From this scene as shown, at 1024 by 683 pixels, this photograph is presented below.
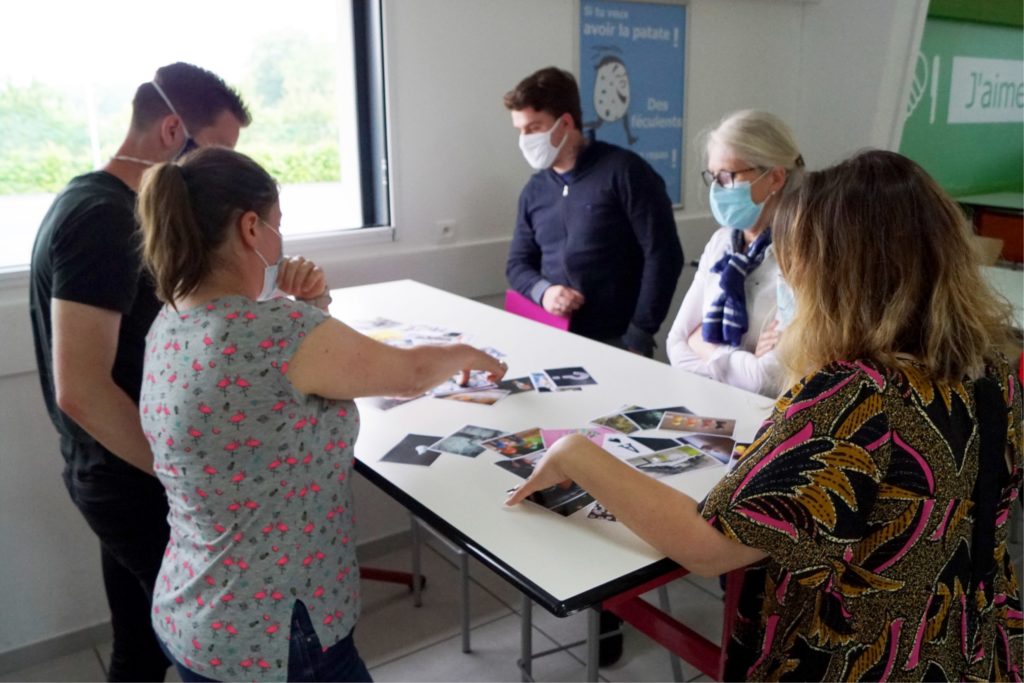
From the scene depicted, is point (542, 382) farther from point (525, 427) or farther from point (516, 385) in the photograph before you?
point (525, 427)

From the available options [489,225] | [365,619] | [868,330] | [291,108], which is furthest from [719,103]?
[868,330]

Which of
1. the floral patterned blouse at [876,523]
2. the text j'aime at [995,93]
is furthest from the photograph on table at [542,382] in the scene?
the text j'aime at [995,93]

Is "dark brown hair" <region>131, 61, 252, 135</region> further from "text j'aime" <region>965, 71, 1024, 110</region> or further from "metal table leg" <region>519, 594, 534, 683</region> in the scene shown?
"text j'aime" <region>965, 71, 1024, 110</region>

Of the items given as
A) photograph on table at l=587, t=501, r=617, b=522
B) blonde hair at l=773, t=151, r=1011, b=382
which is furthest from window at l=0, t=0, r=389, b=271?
blonde hair at l=773, t=151, r=1011, b=382

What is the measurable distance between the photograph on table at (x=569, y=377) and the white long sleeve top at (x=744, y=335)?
347 millimetres

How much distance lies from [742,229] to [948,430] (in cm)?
123

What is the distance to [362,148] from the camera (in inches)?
118

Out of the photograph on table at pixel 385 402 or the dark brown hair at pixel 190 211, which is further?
the photograph on table at pixel 385 402

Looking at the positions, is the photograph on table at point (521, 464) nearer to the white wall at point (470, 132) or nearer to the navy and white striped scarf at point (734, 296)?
the navy and white striped scarf at point (734, 296)

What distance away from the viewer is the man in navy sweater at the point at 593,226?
265 cm

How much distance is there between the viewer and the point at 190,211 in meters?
1.17

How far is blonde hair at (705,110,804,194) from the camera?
83.8 inches

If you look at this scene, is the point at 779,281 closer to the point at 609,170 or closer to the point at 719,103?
the point at 609,170

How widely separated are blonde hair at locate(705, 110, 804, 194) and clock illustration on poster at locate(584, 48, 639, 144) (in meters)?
1.29
